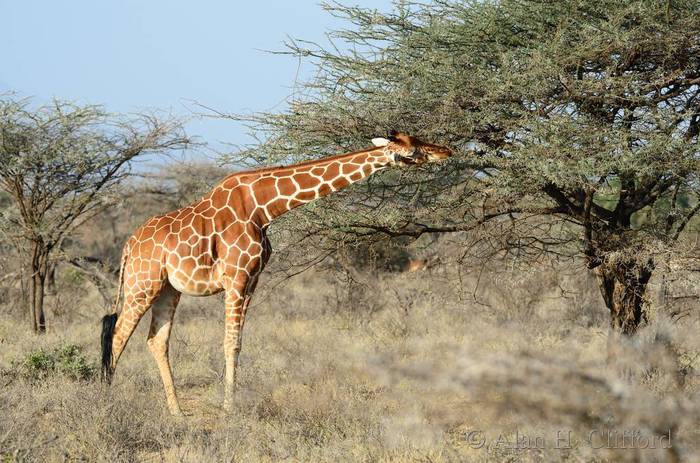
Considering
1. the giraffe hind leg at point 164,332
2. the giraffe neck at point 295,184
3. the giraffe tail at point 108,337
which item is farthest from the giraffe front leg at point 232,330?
the giraffe tail at point 108,337

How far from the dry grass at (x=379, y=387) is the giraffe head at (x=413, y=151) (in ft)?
4.96

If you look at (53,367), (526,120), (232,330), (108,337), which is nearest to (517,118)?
(526,120)

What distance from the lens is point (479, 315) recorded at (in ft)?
43.1

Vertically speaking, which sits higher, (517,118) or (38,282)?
(517,118)

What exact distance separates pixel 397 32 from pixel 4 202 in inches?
584

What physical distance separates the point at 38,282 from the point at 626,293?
799 cm

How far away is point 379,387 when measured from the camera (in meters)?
8.23

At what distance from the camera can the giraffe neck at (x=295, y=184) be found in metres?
7.36

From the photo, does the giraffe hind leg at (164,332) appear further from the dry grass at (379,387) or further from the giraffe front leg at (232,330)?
the giraffe front leg at (232,330)

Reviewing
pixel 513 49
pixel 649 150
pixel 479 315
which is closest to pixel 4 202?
pixel 479 315

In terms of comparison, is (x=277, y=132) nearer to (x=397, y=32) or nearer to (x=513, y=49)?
(x=397, y=32)

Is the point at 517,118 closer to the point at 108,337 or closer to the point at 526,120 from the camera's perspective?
the point at 526,120

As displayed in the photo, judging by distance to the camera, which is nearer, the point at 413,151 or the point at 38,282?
the point at 413,151

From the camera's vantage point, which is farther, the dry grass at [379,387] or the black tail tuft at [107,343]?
the black tail tuft at [107,343]
